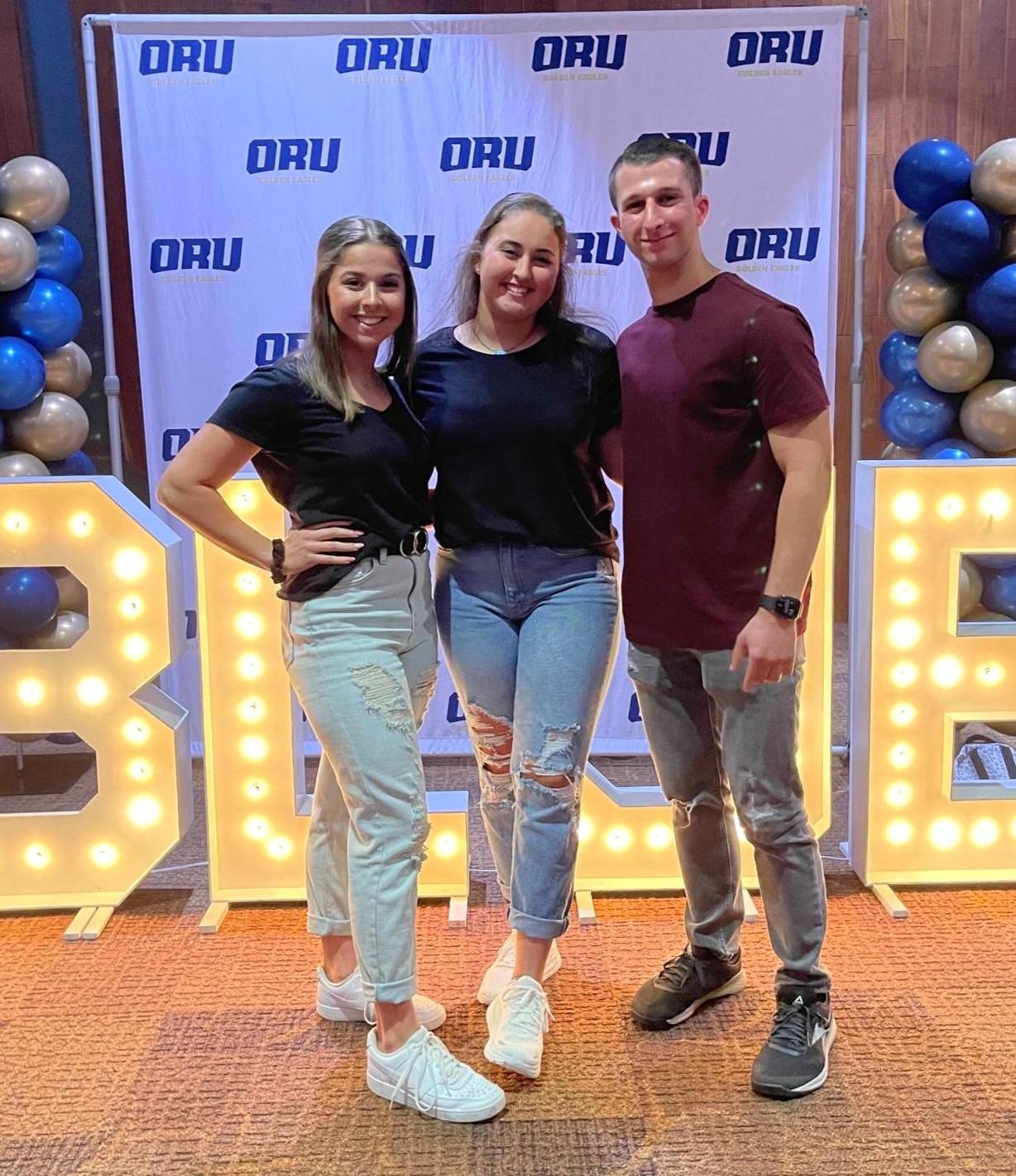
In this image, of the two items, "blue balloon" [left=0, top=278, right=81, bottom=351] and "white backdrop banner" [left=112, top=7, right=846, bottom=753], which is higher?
"white backdrop banner" [left=112, top=7, right=846, bottom=753]

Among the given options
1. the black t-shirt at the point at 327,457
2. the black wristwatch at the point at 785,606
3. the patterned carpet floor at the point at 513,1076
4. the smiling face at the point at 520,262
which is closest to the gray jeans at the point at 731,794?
the black wristwatch at the point at 785,606

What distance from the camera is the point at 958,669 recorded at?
105 inches

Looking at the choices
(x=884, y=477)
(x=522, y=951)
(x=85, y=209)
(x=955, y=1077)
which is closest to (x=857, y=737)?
(x=884, y=477)

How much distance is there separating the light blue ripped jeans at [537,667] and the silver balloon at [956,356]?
1.71m

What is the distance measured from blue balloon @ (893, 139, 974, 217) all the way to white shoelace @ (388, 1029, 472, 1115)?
273cm

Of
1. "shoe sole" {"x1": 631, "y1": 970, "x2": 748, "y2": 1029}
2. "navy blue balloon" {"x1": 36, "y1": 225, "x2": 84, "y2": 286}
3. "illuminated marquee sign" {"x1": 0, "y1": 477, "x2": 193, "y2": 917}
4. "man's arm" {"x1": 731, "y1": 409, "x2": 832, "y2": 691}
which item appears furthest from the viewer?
"navy blue balloon" {"x1": 36, "y1": 225, "x2": 84, "y2": 286}

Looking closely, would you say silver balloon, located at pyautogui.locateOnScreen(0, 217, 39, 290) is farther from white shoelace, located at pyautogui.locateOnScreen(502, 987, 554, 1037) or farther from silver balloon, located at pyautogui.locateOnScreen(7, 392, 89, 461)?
white shoelace, located at pyautogui.locateOnScreen(502, 987, 554, 1037)

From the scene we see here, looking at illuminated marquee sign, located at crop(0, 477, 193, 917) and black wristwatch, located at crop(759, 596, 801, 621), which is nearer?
black wristwatch, located at crop(759, 596, 801, 621)

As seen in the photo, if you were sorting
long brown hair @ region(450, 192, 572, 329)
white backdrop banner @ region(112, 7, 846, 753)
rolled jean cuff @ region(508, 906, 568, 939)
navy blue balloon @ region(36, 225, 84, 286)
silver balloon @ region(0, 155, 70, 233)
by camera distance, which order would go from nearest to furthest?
long brown hair @ region(450, 192, 572, 329), rolled jean cuff @ region(508, 906, 568, 939), silver balloon @ region(0, 155, 70, 233), navy blue balloon @ region(36, 225, 84, 286), white backdrop banner @ region(112, 7, 846, 753)

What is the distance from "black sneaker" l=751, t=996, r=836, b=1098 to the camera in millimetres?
1864

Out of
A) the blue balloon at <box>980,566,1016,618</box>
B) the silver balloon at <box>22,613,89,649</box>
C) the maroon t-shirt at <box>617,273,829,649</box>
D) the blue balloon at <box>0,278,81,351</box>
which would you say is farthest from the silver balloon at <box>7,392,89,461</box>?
the blue balloon at <box>980,566,1016,618</box>

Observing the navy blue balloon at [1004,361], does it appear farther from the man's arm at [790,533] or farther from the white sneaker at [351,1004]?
the white sneaker at [351,1004]

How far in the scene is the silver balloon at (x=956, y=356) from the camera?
3.10 metres

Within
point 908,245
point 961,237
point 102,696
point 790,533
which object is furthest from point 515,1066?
point 908,245
